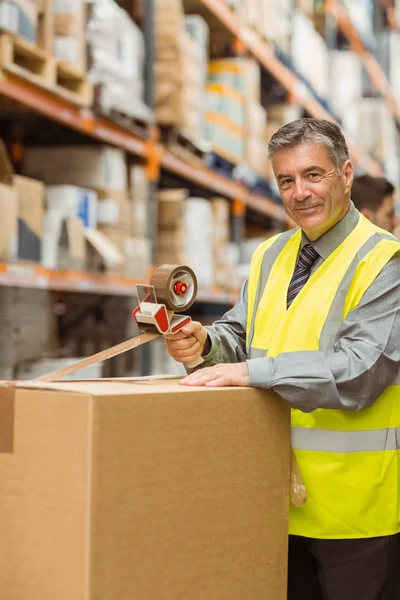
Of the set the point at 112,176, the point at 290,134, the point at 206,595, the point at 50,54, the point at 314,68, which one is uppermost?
the point at 314,68

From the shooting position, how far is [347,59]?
8344mm

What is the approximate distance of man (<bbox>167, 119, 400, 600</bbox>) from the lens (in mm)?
1741

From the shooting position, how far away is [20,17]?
3211 mm

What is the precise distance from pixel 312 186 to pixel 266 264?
0.28m

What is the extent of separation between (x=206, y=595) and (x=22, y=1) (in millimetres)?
2420

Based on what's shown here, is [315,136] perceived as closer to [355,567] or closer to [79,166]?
[355,567]

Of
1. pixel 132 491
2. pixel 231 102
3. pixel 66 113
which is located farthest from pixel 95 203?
pixel 132 491

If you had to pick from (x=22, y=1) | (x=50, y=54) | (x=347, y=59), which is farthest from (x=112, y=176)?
(x=347, y=59)

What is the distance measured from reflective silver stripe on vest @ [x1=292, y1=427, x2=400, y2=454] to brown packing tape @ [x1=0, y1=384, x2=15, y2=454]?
631 mm

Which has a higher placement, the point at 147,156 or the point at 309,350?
the point at 147,156

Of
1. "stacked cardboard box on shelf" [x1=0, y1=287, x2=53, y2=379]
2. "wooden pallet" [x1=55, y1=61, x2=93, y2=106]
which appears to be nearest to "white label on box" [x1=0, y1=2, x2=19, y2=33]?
"wooden pallet" [x1=55, y1=61, x2=93, y2=106]

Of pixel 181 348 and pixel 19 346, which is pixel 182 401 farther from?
pixel 19 346

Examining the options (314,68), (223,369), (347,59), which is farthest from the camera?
(347,59)

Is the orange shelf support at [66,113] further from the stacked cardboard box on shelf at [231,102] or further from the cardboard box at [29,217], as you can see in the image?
the stacked cardboard box on shelf at [231,102]
